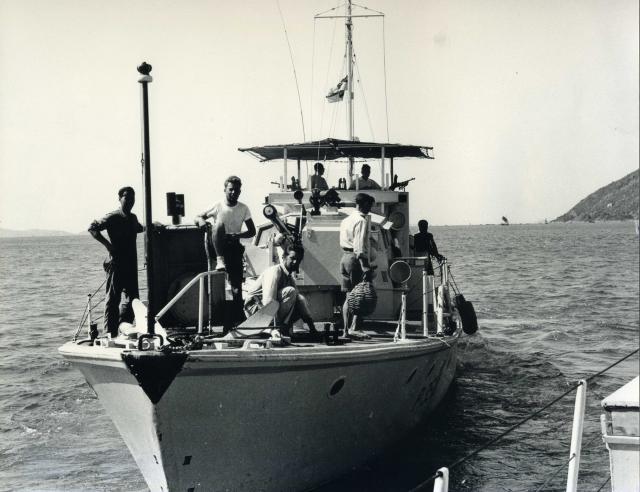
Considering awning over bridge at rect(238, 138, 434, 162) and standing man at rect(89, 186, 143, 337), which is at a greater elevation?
awning over bridge at rect(238, 138, 434, 162)

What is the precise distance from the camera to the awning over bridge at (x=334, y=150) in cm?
1410

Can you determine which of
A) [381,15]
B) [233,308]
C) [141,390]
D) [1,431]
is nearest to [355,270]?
[233,308]

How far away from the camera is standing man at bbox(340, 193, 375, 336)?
10.7 m

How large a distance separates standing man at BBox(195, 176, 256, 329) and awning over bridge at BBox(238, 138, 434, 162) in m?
4.36

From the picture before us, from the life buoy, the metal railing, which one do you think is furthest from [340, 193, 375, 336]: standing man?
the life buoy

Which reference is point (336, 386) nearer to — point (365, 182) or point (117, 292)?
point (117, 292)

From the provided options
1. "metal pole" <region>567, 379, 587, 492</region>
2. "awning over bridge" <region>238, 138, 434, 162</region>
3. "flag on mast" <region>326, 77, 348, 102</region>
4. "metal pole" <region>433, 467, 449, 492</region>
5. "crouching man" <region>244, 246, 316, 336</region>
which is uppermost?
"flag on mast" <region>326, 77, 348, 102</region>

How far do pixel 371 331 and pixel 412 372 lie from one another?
103 cm

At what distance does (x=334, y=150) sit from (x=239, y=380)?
296 inches

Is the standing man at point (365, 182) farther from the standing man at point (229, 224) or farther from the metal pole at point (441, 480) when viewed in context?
the metal pole at point (441, 480)

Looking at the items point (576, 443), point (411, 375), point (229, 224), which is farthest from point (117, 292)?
point (576, 443)

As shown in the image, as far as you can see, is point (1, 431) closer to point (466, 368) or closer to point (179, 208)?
point (179, 208)

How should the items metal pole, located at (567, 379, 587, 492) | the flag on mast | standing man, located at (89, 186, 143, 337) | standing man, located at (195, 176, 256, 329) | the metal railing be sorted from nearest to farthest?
metal pole, located at (567, 379, 587, 492)
standing man, located at (89, 186, 143, 337)
standing man, located at (195, 176, 256, 329)
the metal railing
the flag on mast

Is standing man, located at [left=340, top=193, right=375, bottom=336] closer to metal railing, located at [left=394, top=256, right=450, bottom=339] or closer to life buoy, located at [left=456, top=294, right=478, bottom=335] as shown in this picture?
metal railing, located at [left=394, top=256, right=450, bottom=339]
